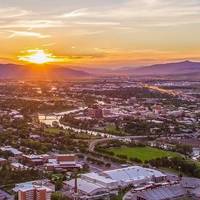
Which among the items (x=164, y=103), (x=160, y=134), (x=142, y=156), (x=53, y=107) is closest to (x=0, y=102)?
(x=53, y=107)

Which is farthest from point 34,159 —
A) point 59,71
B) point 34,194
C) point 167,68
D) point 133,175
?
point 167,68

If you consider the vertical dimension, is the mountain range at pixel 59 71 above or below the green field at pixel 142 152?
below

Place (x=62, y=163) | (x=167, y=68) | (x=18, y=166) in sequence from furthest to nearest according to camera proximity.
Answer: (x=167, y=68)
(x=62, y=163)
(x=18, y=166)

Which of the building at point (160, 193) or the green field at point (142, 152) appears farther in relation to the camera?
the green field at point (142, 152)

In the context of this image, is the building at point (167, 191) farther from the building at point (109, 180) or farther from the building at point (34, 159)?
the building at point (34, 159)

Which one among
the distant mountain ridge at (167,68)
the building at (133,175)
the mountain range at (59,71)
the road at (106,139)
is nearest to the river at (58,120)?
the road at (106,139)

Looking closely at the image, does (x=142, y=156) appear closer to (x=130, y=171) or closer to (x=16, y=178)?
(x=130, y=171)

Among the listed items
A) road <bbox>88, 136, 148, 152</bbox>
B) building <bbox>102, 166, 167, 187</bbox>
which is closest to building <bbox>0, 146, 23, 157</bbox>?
road <bbox>88, 136, 148, 152</bbox>

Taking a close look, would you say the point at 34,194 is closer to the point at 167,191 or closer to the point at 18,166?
the point at 167,191
